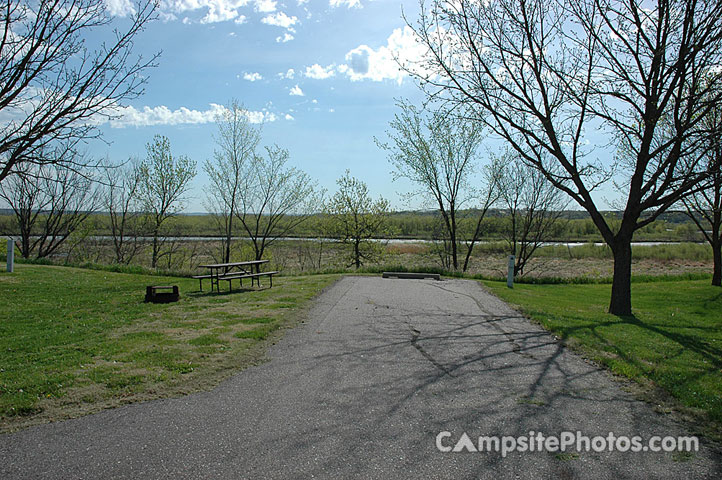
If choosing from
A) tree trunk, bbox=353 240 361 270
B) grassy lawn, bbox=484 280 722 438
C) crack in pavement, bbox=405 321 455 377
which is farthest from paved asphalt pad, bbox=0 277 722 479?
tree trunk, bbox=353 240 361 270

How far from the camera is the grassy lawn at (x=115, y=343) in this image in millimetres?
4516

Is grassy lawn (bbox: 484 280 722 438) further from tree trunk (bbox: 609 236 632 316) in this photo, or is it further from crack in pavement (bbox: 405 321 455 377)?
crack in pavement (bbox: 405 321 455 377)

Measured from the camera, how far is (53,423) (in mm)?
3910

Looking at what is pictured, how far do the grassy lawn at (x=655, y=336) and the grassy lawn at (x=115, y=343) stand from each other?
4.76 m

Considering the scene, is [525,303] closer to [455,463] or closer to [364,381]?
[364,381]

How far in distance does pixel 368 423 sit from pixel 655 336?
6411 millimetres

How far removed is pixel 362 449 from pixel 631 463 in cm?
195

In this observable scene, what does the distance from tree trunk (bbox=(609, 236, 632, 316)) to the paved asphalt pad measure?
4698 millimetres

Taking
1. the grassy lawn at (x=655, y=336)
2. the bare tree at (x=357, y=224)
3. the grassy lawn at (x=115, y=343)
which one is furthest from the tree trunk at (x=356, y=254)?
the grassy lawn at (x=115, y=343)

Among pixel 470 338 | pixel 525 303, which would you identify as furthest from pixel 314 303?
pixel 525 303

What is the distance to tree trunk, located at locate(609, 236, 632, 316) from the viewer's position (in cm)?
1044

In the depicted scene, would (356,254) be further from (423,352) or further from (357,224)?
(423,352)

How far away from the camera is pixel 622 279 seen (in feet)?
34.5

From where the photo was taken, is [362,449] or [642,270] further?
[642,270]
